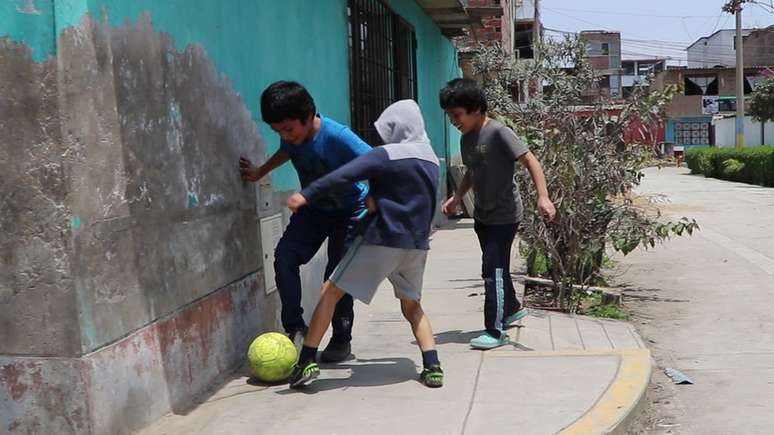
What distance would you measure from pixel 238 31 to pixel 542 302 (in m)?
3.73

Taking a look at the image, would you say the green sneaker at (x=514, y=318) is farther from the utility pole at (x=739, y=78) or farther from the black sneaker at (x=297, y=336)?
the utility pole at (x=739, y=78)

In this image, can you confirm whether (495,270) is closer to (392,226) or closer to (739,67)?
(392,226)

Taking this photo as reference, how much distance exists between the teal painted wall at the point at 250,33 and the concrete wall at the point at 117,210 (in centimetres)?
1

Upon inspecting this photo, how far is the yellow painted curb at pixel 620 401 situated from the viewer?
414 cm

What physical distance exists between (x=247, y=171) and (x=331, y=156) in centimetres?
64

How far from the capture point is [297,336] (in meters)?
5.09

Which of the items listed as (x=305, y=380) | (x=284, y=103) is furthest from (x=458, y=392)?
(x=284, y=103)

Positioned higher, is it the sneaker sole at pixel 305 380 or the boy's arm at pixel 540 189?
the boy's arm at pixel 540 189

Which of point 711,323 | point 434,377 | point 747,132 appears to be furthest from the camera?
point 747,132

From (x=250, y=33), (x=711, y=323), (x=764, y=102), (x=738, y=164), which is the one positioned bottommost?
(x=711, y=323)

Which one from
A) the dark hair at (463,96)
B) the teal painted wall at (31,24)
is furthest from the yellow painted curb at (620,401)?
the teal painted wall at (31,24)

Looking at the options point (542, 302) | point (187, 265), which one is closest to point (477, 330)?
point (542, 302)

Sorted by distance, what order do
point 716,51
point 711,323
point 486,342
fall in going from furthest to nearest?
point 716,51
point 711,323
point 486,342

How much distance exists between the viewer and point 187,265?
175 inches
